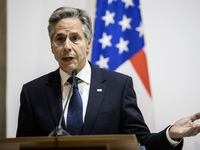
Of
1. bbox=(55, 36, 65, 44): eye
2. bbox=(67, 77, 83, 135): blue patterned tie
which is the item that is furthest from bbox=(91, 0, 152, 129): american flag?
bbox=(67, 77, 83, 135): blue patterned tie

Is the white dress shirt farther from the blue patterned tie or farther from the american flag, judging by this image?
the american flag

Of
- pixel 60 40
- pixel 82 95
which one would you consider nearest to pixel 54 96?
pixel 82 95

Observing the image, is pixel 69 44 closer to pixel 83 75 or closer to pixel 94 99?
pixel 83 75

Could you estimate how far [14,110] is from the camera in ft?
9.09

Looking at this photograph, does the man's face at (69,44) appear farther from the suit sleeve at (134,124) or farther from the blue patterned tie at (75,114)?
the suit sleeve at (134,124)

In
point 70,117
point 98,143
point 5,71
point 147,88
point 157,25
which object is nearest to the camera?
point 98,143

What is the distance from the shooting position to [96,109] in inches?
79.0

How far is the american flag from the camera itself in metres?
2.61

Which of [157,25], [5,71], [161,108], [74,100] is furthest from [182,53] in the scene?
[5,71]

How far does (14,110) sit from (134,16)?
4.96 ft

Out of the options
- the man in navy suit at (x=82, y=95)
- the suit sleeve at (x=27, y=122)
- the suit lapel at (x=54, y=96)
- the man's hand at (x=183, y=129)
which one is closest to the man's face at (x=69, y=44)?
the man in navy suit at (x=82, y=95)

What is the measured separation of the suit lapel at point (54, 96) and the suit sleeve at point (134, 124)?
487 mm

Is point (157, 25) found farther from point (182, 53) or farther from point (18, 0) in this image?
point (18, 0)

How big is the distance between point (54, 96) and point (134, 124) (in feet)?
2.11
